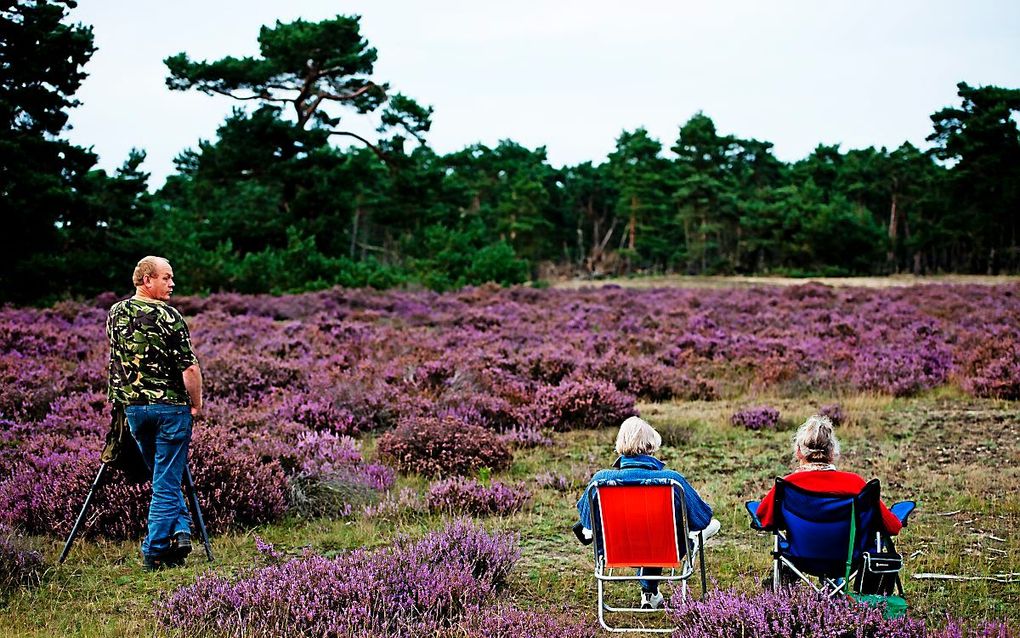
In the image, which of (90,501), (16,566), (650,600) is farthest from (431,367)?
(650,600)

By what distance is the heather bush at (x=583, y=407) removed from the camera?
10.2 m

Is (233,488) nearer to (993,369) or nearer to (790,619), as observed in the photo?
(790,619)

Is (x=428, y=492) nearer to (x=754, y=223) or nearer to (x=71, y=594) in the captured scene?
(x=71, y=594)

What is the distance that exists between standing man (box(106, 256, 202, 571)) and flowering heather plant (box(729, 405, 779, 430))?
22.1ft

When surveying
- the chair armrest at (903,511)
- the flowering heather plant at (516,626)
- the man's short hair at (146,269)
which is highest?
the man's short hair at (146,269)

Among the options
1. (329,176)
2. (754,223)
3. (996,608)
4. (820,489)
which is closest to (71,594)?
(820,489)

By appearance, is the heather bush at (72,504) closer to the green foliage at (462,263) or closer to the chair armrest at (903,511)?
the chair armrest at (903,511)

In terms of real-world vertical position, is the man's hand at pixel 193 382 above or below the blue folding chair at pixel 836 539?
above

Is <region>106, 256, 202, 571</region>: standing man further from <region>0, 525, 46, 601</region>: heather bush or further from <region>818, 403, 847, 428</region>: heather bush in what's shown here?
<region>818, 403, 847, 428</region>: heather bush

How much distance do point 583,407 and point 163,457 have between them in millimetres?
5921

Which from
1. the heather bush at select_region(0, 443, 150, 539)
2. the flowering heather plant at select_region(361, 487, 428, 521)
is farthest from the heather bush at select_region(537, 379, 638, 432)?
the heather bush at select_region(0, 443, 150, 539)

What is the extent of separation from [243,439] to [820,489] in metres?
5.28

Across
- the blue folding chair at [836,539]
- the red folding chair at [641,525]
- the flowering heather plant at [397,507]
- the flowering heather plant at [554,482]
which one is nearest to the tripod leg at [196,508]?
the flowering heather plant at [397,507]

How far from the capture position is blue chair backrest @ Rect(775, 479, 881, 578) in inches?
155
